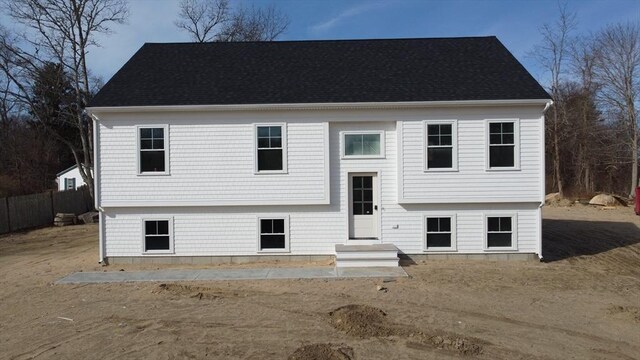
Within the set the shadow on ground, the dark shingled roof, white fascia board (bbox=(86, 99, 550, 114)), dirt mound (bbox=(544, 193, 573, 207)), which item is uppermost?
the dark shingled roof

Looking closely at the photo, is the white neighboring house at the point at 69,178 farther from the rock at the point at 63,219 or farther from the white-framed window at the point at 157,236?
the white-framed window at the point at 157,236

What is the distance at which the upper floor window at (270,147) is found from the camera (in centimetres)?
1298

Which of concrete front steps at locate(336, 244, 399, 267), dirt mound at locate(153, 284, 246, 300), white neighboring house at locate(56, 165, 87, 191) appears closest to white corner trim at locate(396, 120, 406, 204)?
concrete front steps at locate(336, 244, 399, 267)

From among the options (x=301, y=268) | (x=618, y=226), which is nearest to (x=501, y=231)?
(x=301, y=268)

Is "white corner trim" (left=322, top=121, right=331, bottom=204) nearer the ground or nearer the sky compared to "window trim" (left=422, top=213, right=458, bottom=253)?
nearer the sky

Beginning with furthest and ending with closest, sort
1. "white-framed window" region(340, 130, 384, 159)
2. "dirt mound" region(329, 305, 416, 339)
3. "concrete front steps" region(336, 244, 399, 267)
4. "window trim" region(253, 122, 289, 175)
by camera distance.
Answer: "white-framed window" region(340, 130, 384, 159)
"window trim" region(253, 122, 289, 175)
"concrete front steps" region(336, 244, 399, 267)
"dirt mound" region(329, 305, 416, 339)

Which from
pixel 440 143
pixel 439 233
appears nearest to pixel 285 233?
pixel 439 233

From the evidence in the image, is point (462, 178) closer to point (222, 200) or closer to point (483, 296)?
point (483, 296)

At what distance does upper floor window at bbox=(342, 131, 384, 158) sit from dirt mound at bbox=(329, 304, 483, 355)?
18.8 ft

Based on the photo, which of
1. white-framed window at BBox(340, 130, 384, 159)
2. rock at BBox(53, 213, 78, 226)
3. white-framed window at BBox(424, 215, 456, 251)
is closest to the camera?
white-framed window at BBox(424, 215, 456, 251)

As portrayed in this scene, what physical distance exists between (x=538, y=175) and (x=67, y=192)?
25901 mm

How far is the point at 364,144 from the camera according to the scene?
520 inches

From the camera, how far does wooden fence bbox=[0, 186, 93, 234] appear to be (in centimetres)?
2189

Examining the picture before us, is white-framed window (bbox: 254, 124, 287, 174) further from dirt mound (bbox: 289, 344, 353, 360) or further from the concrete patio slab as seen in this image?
dirt mound (bbox: 289, 344, 353, 360)
